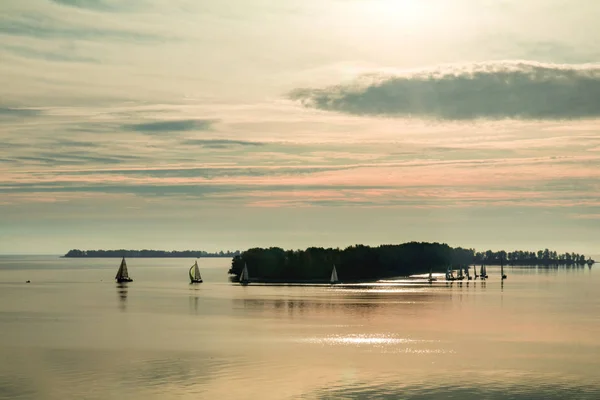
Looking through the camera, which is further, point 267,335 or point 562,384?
point 267,335

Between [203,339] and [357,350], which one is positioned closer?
[357,350]

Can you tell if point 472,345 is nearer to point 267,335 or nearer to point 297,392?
point 267,335

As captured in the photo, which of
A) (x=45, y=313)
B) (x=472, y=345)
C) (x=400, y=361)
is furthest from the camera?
(x=45, y=313)

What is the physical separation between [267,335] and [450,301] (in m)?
75.6

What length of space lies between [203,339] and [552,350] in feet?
123

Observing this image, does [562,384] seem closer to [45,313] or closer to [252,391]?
[252,391]

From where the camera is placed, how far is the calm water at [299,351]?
63.9 meters

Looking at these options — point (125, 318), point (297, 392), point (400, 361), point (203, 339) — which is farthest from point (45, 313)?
point (297, 392)

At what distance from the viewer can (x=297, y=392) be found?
62.2m

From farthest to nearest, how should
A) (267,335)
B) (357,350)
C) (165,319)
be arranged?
1. (165,319)
2. (267,335)
3. (357,350)

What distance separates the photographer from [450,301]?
169m

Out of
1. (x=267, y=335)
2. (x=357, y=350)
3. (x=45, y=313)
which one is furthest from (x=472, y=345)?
(x=45, y=313)

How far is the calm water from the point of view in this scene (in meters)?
63.9

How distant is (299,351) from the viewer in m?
86.1
